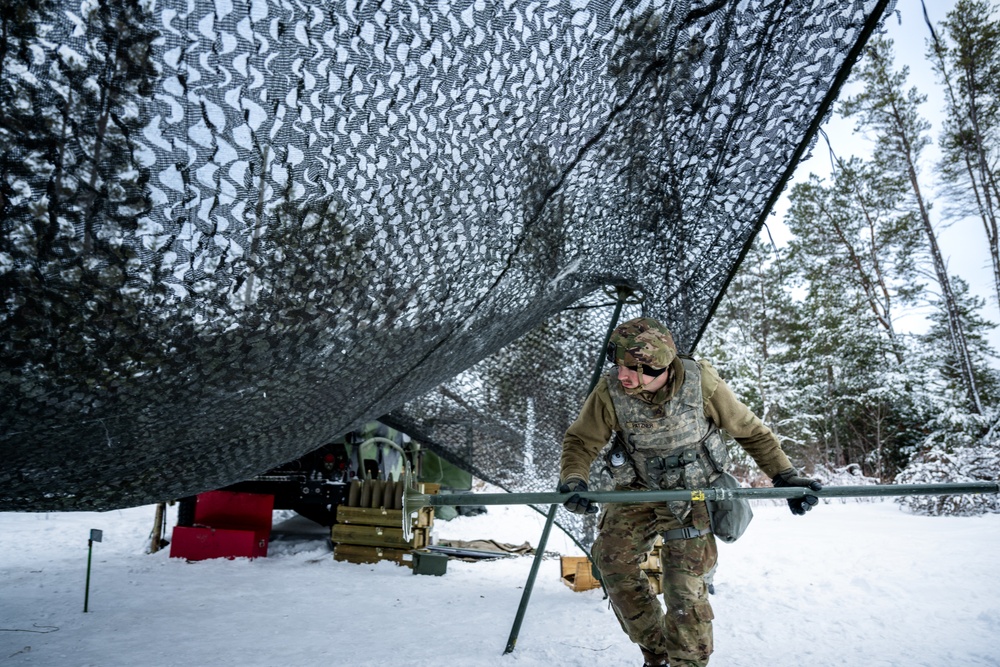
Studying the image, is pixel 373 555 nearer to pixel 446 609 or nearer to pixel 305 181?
pixel 446 609

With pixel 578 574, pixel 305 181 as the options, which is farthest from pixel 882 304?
pixel 305 181

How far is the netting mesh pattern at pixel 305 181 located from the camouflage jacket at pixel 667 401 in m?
→ 0.75

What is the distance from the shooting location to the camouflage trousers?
2.61 m

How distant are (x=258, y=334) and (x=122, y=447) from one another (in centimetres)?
59

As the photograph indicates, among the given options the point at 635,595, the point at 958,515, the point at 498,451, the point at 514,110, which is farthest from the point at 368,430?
the point at 958,515

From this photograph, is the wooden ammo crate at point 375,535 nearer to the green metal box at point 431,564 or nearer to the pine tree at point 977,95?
the green metal box at point 431,564

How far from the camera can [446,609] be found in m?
4.12

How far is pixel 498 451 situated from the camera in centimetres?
462

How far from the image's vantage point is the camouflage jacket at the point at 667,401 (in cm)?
288

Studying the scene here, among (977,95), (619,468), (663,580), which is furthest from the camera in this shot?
(977,95)

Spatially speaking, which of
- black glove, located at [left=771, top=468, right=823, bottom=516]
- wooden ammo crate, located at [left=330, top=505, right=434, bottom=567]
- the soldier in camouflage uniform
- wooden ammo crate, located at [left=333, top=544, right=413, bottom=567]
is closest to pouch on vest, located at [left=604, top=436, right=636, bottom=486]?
the soldier in camouflage uniform

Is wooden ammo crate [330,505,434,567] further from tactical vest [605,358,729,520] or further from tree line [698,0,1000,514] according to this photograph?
tree line [698,0,1000,514]

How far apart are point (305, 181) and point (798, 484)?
7.63ft

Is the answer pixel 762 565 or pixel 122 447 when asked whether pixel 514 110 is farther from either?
pixel 762 565
